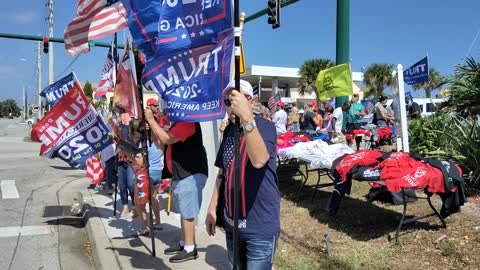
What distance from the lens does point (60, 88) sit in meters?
6.06

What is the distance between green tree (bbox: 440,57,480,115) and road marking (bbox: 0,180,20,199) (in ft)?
29.1

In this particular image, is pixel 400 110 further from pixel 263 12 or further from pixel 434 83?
pixel 434 83

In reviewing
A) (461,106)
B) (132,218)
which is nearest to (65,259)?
(132,218)

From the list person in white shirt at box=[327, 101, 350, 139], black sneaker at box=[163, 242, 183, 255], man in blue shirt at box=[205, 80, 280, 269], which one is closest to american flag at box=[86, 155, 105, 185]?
black sneaker at box=[163, 242, 183, 255]

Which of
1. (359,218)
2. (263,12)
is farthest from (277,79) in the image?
(359,218)

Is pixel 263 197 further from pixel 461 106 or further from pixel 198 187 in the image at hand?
pixel 461 106

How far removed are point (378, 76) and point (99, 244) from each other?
153 feet

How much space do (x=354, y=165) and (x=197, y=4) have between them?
3.36 m

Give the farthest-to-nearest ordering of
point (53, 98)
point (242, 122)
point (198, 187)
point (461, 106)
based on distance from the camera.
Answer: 1. point (461, 106)
2. point (53, 98)
3. point (198, 187)
4. point (242, 122)

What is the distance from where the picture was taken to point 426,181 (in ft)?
16.1

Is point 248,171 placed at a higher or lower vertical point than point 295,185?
higher

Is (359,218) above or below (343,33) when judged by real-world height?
below

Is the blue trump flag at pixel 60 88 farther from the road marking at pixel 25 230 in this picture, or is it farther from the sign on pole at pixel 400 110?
→ the sign on pole at pixel 400 110

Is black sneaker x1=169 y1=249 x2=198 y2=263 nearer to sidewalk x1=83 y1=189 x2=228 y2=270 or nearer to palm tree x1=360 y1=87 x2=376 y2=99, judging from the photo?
sidewalk x1=83 y1=189 x2=228 y2=270
